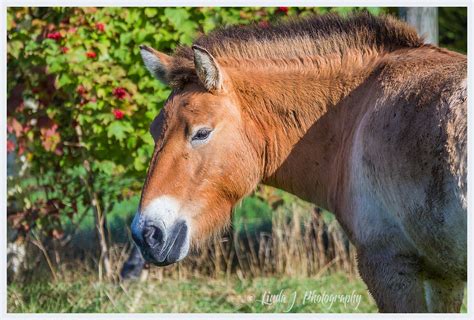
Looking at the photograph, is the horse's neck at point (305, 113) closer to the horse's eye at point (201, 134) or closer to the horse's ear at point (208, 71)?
the horse's ear at point (208, 71)

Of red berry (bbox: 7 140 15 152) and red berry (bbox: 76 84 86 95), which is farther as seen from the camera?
red berry (bbox: 7 140 15 152)

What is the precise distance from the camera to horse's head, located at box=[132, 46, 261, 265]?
409 cm

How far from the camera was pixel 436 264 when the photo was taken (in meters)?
3.76

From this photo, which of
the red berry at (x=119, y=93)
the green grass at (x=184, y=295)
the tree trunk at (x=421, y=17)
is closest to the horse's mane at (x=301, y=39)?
the red berry at (x=119, y=93)

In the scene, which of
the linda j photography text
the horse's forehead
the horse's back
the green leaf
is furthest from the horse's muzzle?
the green leaf

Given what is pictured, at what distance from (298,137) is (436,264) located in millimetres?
1104

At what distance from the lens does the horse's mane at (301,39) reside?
14.4 ft

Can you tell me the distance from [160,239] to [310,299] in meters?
3.09

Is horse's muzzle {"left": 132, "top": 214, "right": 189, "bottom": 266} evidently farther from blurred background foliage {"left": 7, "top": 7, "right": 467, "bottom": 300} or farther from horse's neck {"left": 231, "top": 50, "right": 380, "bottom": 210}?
blurred background foliage {"left": 7, "top": 7, "right": 467, "bottom": 300}

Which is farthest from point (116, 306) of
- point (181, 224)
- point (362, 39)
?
point (362, 39)

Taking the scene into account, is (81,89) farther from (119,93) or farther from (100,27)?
(100,27)

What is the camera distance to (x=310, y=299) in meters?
6.83
